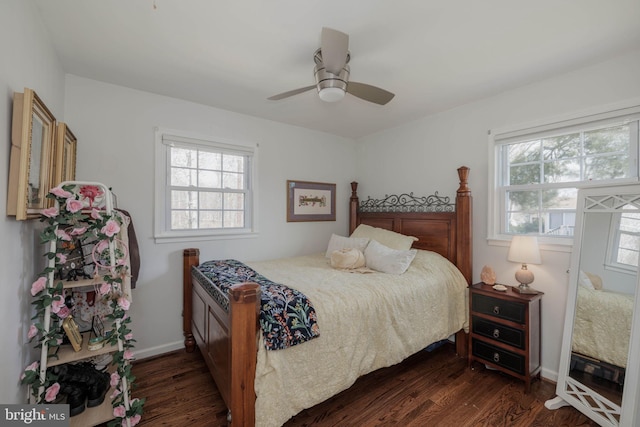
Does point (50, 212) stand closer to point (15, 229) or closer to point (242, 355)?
point (15, 229)

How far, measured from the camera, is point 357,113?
315 centimetres

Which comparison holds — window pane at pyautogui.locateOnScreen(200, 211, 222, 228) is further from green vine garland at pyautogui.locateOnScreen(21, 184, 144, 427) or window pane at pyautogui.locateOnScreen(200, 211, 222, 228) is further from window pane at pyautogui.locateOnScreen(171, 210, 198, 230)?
green vine garland at pyautogui.locateOnScreen(21, 184, 144, 427)

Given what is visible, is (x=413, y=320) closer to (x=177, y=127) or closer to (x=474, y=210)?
(x=474, y=210)

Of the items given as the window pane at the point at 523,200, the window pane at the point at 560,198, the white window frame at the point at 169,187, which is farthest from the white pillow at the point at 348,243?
the window pane at the point at 560,198

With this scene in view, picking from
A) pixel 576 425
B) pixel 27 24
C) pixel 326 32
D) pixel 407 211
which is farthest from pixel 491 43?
pixel 27 24

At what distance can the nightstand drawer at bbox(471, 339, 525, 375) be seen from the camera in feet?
7.21

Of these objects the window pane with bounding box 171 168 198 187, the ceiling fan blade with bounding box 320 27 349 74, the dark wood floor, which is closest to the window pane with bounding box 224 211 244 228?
the window pane with bounding box 171 168 198 187

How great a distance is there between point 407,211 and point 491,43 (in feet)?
6.26

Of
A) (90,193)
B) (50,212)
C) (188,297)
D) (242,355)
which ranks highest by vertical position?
(90,193)

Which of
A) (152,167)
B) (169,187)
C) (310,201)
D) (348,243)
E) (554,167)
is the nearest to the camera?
(554,167)

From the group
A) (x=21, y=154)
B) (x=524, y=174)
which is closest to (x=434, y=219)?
(x=524, y=174)

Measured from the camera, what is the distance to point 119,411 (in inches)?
63.4

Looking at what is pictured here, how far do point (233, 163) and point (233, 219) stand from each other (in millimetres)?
654

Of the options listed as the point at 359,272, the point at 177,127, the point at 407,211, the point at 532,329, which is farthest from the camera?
the point at 407,211
